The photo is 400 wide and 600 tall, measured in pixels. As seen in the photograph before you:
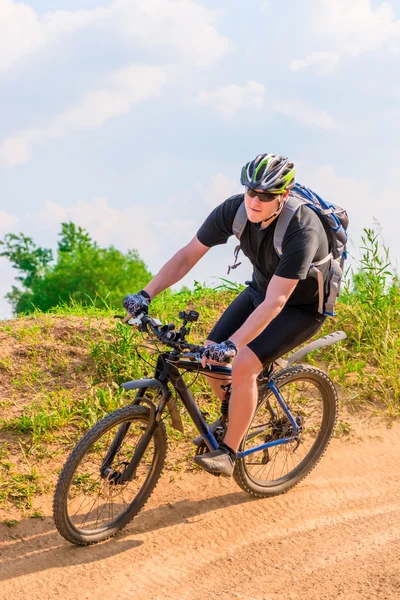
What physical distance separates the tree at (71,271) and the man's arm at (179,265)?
101ft

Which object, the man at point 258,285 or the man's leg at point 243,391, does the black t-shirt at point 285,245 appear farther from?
the man's leg at point 243,391

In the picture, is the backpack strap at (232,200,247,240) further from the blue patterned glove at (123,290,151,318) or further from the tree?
the tree

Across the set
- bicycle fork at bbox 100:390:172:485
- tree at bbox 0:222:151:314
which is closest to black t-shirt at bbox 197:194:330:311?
bicycle fork at bbox 100:390:172:485

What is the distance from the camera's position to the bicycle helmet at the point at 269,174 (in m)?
4.77

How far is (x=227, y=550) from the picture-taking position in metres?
5.11

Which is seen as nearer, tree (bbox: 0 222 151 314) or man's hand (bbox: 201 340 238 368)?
man's hand (bbox: 201 340 238 368)

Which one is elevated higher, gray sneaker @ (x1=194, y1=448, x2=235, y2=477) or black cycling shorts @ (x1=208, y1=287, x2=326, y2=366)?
black cycling shorts @ (x1=208, y1=287, x2=326, y2=366)

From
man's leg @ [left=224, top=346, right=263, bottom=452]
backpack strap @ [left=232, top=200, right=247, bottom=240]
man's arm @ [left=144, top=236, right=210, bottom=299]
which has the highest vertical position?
backpack strap @ [left=232, top=200, right=247, bottom=240]

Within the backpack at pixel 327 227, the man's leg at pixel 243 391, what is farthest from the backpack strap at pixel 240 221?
the man's leg at pixel 243 391

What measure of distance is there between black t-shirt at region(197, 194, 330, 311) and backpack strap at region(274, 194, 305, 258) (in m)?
0.02

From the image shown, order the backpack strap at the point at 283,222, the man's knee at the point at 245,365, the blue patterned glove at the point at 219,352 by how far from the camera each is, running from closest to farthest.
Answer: the blue patterned glove at the point at 219,352 < the backpack strap at the point at 283,222 < the man's knee at the point at 245,365

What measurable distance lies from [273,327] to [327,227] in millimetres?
802

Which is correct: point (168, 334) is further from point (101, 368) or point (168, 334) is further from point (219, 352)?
point (101, 368)

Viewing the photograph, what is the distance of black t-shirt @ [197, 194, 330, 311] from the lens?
187 inches
